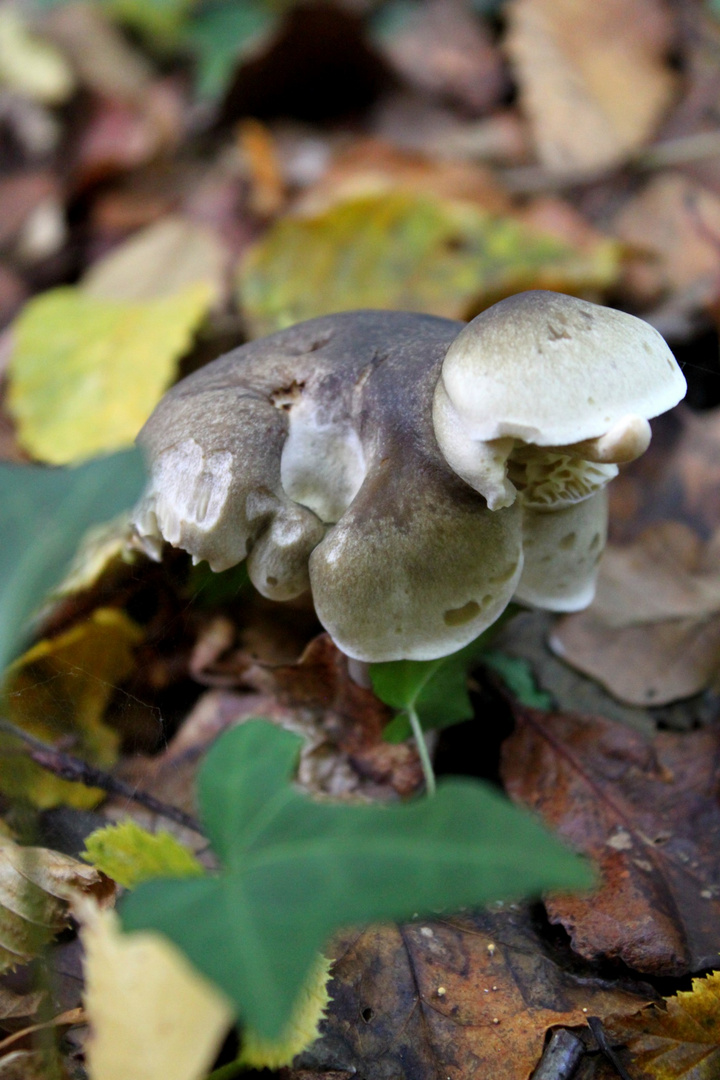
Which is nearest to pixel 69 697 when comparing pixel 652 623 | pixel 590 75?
pixel 652 623

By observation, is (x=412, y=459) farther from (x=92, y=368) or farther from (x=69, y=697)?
(x=92, y=368)

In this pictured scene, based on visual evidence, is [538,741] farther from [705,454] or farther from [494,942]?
[705,454]

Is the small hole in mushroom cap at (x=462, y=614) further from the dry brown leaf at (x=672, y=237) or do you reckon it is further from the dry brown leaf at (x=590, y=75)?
the dry brown leaf at (x=590, y=75)

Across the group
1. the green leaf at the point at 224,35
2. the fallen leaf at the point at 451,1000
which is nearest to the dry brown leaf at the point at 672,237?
the green leaf at the point at 224,35

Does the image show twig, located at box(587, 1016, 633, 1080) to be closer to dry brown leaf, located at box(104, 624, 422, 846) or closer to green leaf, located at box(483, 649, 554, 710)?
dry brown leaf, located at box(104, 624, 422, 846)

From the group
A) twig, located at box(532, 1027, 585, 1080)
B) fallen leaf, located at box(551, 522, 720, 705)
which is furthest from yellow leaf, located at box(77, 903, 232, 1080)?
fallen leaf, located at box(551, 522, 720, 705)

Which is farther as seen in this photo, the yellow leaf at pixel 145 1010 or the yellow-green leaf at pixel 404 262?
the yellow-green leaf at pixel 404 262
